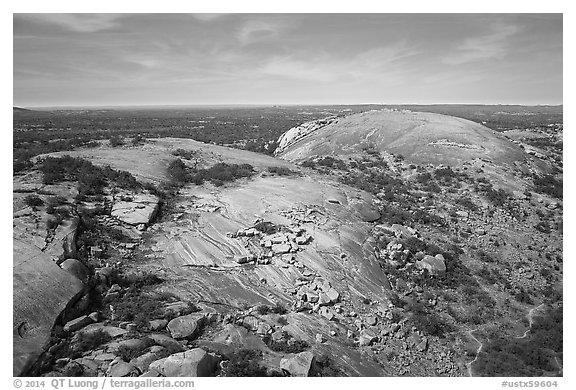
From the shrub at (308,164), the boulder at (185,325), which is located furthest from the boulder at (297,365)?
the shrub at (308,164)

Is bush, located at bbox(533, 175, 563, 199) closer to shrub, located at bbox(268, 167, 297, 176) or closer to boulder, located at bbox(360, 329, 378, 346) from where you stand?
shrub, located at bbox(268, 167, 297, 176)

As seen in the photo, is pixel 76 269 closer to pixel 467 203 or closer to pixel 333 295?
pixel 333 295

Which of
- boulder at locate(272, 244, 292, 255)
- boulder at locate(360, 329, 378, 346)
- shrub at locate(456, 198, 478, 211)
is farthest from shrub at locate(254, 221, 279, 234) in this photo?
shrub at locate(456, 198, 478, 211)

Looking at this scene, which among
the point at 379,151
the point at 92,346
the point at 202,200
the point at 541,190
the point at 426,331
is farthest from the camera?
the point at 379,151

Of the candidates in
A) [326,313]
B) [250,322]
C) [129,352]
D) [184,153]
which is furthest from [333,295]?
[184,153]

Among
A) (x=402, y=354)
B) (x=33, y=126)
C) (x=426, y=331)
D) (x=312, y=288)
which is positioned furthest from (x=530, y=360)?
(x=33, y=126)

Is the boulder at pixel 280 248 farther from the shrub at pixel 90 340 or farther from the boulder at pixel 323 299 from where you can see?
the shrub at pixel 90 340

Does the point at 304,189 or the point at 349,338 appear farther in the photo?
the point at 304,189

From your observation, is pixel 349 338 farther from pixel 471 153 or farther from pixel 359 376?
pixel 471 153
